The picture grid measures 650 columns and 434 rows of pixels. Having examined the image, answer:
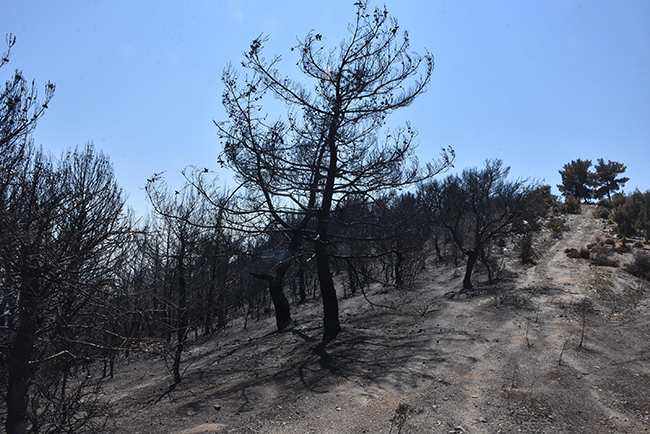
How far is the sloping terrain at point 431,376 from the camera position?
5.88m

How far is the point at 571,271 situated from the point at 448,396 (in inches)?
660

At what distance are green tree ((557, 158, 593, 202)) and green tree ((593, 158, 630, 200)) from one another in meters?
0.72

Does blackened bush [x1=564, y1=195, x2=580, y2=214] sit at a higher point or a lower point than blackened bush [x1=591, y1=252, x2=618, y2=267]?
higher

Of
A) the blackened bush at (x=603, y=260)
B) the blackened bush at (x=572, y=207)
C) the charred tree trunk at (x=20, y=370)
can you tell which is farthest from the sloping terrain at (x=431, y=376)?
the blackened bush at (x=572, y=207)

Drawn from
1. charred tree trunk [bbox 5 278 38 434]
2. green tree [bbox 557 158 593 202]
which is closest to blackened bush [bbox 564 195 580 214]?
green tree [bbox 557 158 593 202]

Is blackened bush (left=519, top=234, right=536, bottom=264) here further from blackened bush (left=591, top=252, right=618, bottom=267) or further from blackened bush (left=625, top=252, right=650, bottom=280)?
blackened bush (left=625, top=252, right=650, bottom=280)

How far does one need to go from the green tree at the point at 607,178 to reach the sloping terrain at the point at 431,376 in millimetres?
40872

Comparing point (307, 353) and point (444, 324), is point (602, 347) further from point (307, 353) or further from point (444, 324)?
point (307, 353)

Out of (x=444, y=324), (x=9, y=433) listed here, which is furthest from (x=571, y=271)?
(x=9, y=433)

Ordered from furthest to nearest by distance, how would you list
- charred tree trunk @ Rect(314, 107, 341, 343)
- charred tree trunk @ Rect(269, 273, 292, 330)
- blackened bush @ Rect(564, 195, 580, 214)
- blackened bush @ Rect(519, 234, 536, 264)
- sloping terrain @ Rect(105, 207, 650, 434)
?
blackened bush @ Rect(564, 195, 580, 214) < blackened bush @ Rect(519, 234, 536, 264) < charred tree trunk @ Rect(269, 273, 292, 330) < charred tree trunk @ Rect(314, 107, 341, 343) < sloping terrain @ Rect(105, 207, 650, 434)

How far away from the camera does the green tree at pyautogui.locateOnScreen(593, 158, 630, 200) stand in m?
48.4

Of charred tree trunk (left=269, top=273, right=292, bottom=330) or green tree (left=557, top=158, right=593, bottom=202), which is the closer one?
charred tree trunk (left=269, top=273, right=292, bottom=330)

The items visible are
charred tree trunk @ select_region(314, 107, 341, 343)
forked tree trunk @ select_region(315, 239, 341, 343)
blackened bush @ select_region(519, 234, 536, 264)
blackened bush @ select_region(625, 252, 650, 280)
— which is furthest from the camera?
blackened bush @ select_region(519, 234, 536, 264)

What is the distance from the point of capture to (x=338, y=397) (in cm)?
689
